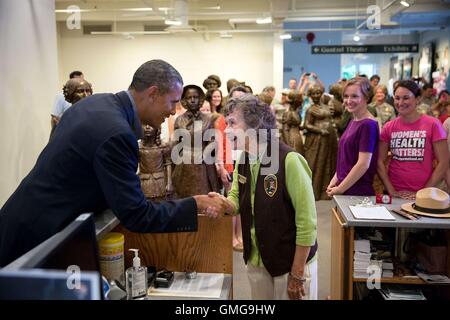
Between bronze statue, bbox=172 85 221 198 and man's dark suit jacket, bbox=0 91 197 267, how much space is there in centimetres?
222

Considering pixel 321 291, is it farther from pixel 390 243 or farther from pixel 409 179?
pixel 409 179

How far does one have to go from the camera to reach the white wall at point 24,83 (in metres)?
3.58

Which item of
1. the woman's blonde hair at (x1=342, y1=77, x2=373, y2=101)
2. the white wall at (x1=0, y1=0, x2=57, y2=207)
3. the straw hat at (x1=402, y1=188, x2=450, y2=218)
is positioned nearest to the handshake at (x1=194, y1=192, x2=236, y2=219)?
the straw hat at (x1=402, y1=188, x2=450, y2=218)

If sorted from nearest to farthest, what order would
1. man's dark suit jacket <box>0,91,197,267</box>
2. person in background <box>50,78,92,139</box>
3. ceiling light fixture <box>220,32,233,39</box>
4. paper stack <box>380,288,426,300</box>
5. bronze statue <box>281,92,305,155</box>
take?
man's dark suit jacket <box>0,91,197,267</box>
paper stack <box>380,288,426,300</box>
person in background <box>50,78,92,139</box>
bronze statue <box>281,92,305,155</box>
ceiling light fixture <box>220,32,233,39</box>

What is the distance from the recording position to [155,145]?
146 inches

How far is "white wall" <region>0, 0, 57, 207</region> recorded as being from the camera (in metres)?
3.58

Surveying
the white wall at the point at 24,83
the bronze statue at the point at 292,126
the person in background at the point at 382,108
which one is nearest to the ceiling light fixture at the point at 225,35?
the person in background at the point at 382,108

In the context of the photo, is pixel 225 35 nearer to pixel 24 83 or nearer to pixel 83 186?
pixel 24 83

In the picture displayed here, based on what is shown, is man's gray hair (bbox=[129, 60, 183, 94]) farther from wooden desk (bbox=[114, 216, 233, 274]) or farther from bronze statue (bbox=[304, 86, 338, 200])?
bronze statue (bbox=[304, 86, 338, 200])

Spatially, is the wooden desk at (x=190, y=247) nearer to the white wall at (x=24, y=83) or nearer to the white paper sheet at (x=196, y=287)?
the white paper sheet at (x=196, y=287)

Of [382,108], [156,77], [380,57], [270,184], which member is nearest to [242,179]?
[270,184]

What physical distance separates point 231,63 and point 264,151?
33.9ft

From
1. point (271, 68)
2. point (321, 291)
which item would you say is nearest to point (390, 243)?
point (321, 291)

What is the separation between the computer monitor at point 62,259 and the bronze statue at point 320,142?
5018 mm
